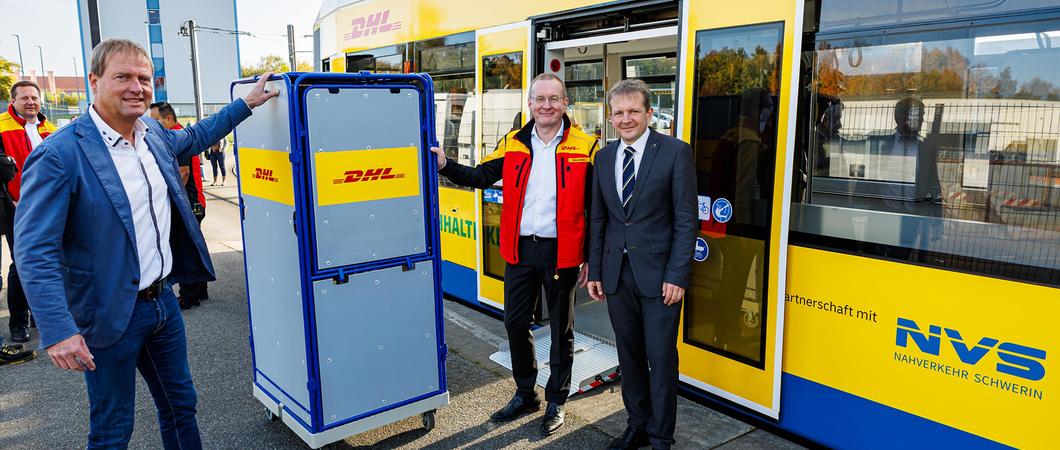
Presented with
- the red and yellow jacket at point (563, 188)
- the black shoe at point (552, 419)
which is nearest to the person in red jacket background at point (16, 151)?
the red and yellow jacket at point (563, 188)

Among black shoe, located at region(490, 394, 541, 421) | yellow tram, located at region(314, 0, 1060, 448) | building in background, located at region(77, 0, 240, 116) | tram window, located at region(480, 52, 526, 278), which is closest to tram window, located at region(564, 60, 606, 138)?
tram window, located at region(480, 52, 526, 278)

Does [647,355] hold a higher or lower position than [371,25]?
lower

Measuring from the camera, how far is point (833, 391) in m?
3.12

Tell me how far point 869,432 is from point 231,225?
988 centimetres

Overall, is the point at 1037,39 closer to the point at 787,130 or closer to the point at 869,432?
the point at 787,130

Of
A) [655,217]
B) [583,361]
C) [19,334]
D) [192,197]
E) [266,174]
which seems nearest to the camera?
[655,217]

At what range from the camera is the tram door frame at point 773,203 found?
3.04 metres

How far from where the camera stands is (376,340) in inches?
130

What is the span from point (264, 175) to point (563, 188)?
4.85 feet

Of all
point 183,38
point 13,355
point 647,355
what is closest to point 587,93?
point 647,355

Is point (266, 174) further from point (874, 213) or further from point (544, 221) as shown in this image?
point (874, 213)

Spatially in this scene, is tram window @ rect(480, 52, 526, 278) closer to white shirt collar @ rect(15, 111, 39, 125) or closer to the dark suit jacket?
the dark suit jacket

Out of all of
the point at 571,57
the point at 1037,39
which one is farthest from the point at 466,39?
the point at 1037,39

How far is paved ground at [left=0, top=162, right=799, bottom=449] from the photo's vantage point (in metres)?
3.45
